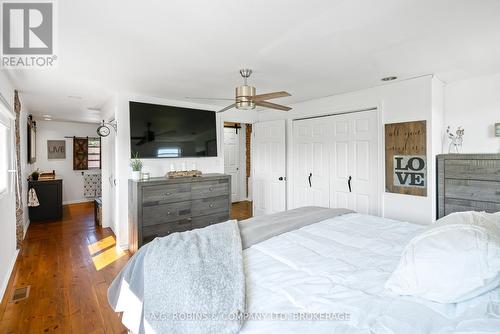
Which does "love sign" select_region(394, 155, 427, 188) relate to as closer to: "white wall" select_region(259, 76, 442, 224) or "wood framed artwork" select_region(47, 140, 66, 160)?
"white wall" select_region(259, 76, 442, 224)

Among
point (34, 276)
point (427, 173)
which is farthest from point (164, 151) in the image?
point (427, 173)

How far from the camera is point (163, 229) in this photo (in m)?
3.38

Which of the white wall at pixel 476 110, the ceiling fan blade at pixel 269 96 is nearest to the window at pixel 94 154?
the ceiling fan blade at pixel 269 96

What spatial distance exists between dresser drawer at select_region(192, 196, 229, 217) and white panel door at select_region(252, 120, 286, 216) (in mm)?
1138

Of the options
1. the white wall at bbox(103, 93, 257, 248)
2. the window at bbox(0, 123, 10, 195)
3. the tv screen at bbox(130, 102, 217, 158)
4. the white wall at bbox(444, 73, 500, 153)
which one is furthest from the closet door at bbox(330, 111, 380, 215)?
the window at bbox(0, 123, 10, 195)

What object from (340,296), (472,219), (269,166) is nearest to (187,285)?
(340,296)

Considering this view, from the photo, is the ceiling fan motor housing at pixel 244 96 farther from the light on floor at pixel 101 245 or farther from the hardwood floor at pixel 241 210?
the hardwood floor at pixel 241 210

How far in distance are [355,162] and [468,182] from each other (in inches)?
50.3

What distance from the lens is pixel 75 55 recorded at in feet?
7.54

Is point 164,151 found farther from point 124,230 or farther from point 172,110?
point 124,230

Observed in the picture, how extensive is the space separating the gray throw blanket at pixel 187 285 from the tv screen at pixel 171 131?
7.83 ft

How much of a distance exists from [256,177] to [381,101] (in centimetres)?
263

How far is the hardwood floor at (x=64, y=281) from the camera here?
2039mm

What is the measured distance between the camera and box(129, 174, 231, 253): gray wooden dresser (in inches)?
127
